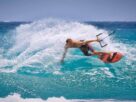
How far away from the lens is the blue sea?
3.74 m

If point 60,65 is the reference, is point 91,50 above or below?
above

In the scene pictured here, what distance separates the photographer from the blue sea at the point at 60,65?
12.3 feet

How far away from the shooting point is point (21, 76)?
387 centimetres

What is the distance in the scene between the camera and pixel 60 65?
3791 millimetres

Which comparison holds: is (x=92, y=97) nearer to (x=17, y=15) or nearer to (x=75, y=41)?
(x=75, y=41)

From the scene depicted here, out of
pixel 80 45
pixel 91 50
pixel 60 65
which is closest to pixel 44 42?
pixel 60 65

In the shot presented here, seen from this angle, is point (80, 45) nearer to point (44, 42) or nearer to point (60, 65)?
point (60, 65)

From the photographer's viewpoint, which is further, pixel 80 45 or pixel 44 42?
pixel 44 42

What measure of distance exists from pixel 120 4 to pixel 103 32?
1.21 feet

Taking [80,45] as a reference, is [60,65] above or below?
below

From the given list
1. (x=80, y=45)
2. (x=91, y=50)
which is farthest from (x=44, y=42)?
(x=91, y=50)

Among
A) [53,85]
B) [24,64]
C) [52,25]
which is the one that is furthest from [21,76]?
[52,25]

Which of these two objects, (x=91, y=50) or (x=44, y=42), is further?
(x=44, y=42)

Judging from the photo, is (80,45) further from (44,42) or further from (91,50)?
(44,42)
